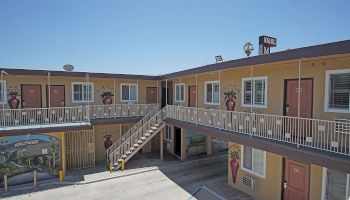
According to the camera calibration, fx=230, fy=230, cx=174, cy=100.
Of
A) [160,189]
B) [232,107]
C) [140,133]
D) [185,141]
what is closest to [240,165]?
[232,107]

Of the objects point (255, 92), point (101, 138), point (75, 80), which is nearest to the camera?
point (255, 92)

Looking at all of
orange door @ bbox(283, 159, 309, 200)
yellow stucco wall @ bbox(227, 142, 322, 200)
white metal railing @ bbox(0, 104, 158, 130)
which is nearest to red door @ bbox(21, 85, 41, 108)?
white metal railing @ bbox(0, 104, 158, 130)

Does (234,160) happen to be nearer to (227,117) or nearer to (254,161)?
(254,161)

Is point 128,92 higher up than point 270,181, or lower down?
higher up

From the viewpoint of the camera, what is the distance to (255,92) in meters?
11.4

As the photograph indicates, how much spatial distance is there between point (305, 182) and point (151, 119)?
33.4ft

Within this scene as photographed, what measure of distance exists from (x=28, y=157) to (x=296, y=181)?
14185 mm

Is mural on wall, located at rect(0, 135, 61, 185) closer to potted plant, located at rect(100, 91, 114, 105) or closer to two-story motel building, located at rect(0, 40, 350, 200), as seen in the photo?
two-story motel building, located at rect(0, 40, 350, 200)

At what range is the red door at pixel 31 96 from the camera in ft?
48.8

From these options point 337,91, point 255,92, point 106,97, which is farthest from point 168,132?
point 337,91

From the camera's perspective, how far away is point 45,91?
50.7ft

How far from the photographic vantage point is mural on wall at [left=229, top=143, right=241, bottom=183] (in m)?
12.5

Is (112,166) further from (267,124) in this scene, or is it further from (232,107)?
(267,124)

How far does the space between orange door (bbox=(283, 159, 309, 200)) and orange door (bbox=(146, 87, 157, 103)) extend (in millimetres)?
12281
